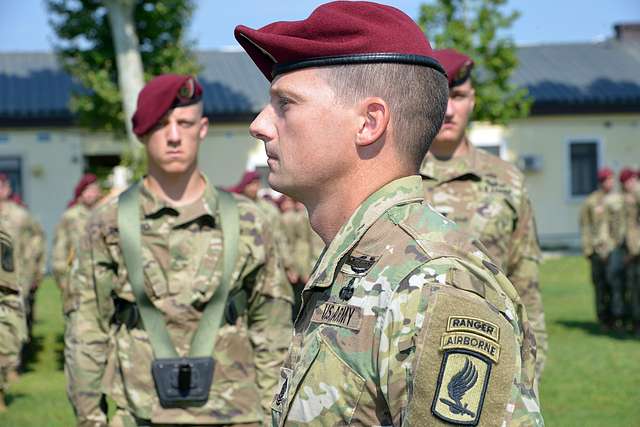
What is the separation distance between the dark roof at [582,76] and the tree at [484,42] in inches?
256

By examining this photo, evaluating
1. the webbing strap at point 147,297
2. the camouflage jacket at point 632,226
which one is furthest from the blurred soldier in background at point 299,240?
the webbing strap at point 147,297

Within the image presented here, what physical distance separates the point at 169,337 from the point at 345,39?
246cm

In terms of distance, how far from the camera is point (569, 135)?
31.2m

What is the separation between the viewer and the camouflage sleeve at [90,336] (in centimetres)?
448

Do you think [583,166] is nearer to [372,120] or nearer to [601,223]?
[601,223]

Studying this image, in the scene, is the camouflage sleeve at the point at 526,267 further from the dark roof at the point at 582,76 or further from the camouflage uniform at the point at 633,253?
the dark roof at the point at 582,76

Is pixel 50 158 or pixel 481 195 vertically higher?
pixel 481 195

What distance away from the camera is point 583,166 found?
1243 inches

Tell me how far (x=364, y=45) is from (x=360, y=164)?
9.8 inches

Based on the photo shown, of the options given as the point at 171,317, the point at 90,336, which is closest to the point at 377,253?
the point at 171,317

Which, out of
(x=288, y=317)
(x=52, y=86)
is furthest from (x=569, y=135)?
(x=288, y=317)

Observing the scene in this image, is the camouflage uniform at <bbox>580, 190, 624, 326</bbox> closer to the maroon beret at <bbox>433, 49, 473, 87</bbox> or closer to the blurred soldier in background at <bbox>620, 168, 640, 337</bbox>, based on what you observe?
the blurred soldier in background at <bbox>620, 168, 640, 337</bbox>

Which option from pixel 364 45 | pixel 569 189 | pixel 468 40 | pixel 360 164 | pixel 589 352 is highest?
pixel 364 45

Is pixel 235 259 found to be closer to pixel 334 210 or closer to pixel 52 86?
pixel 334 210
